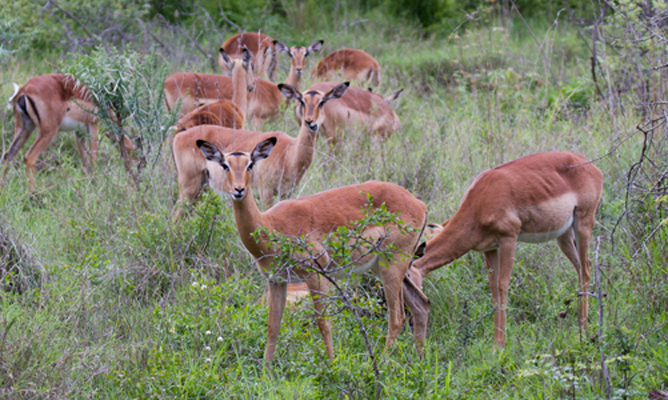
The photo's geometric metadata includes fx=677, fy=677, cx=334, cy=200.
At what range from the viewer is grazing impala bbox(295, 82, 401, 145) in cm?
828

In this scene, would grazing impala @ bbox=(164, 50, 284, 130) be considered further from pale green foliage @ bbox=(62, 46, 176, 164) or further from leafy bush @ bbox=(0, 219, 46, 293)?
leafy bush @ bbox=(0, 219, 46, 293)

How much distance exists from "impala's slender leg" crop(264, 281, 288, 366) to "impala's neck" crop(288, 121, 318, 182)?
7.53 ft

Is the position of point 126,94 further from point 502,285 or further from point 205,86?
point 502,285

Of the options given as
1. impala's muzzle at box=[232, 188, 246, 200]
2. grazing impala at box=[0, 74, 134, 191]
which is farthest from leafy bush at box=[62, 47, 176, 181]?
impala's muzzle at box=[232, 188, 246, 200]

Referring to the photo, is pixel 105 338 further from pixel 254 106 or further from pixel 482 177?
pixel 254 106

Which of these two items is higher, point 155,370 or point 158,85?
point 158,85

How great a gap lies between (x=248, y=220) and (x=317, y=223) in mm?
443

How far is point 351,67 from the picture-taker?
37.7 feet

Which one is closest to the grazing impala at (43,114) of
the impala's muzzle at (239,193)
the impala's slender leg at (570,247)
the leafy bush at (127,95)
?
the leafy bush at (127,95)

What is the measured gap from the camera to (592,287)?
4.69 meters

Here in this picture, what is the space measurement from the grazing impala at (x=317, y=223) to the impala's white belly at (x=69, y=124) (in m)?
4.42

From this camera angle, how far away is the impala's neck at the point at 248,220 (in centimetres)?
379

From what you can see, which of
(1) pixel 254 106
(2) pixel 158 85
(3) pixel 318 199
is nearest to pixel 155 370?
(3) pixel 318 199

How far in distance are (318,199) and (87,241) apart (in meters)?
2.06
